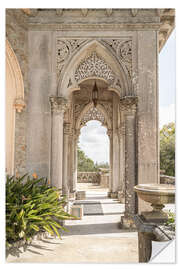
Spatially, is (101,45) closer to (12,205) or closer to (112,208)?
(12,205)

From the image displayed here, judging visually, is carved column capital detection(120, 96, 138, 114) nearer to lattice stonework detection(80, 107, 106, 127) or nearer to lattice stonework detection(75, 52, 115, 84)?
lattice stonework detection(75, 52, 115, 84)

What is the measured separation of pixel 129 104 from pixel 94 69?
1321 millimetres

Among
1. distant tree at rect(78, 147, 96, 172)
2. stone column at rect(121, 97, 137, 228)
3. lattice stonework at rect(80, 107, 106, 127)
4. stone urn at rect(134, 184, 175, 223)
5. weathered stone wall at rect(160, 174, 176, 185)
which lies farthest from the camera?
distant tree at rect(78, 147, 96, 172)

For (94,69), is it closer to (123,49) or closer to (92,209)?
(123,49)

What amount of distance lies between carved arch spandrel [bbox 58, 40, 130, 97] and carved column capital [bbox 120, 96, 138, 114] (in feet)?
0.68

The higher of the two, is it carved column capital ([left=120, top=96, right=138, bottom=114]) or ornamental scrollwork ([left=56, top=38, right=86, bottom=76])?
ornamental scrollwork ([left=56, top=38, right=86, bottom=76])

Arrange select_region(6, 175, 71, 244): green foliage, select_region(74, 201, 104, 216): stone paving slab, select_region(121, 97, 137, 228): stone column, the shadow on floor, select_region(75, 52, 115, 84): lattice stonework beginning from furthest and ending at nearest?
select_region(74, 201, 104, 216): stone paving slab, select_region(75, 52, 115, 84): lattice stonework, select_region(121, 97, 137, 228): stone column, the shadow on floor, select_region(6, 175, 71, 244): green foliage

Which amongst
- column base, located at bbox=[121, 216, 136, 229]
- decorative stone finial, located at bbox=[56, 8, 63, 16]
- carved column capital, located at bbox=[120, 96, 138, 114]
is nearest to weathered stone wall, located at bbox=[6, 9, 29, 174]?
decorative stone finial, located at bbox=[56, 8, 63, 16]

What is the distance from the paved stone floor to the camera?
315 cm

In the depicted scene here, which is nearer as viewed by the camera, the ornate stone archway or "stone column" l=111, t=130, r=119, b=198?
the ornate stone archway

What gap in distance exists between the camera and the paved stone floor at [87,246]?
3.15 meters

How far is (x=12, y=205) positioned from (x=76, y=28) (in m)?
4.13

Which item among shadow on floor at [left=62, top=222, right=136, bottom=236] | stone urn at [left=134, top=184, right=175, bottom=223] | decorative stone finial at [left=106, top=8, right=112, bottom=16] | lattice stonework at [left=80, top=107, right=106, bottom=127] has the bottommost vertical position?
shadow on floor at [left=62, top=222, right=136, bottom=236]
